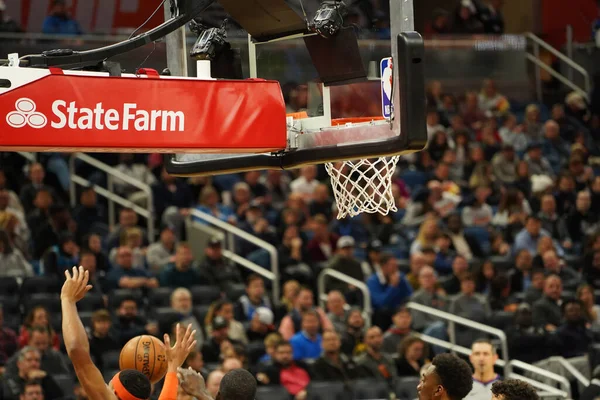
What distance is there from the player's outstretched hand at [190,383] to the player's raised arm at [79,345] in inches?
12.4

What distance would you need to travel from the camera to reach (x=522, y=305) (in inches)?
499

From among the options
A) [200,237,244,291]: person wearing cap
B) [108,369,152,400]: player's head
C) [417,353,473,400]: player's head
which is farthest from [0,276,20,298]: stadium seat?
[417,353,473,400]: player's head

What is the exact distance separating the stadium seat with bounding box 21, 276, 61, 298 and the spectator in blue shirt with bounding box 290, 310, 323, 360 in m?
2.62

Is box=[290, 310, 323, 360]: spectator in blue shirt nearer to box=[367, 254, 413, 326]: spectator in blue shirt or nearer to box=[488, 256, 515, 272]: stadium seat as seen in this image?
box=[367, 254, 413, 326]: spectator in blue shirt

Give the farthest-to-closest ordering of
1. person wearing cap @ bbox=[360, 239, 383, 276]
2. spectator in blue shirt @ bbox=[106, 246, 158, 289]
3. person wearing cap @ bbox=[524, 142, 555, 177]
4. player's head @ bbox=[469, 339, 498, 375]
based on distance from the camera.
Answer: person wearing cap @ bbox=[524, 142, 555, 177], person wearing cap @ bbox=[360, 239, 383, 276], spectator in blue shirt @ bbox=[106, 246, 158, 289], player's head @ bbox=[469, 339, 498, 375]

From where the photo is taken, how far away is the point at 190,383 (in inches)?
209

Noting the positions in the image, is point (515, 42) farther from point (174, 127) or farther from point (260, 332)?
point (174, 127)

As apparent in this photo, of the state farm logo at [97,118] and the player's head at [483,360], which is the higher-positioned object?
the state farm logo at [97,118]

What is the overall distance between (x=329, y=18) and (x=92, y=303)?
6567mm

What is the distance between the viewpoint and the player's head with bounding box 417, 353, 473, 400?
562 centimetres

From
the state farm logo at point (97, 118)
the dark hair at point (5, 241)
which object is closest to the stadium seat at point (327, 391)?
the dark hair at point (5, 241)

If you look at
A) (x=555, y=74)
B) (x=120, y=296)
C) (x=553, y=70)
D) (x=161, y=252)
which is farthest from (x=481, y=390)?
(x=553, y=70)

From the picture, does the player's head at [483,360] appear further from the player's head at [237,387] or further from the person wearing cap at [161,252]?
the player's head at [237,387]

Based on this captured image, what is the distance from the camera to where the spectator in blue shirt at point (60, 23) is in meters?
16.8
